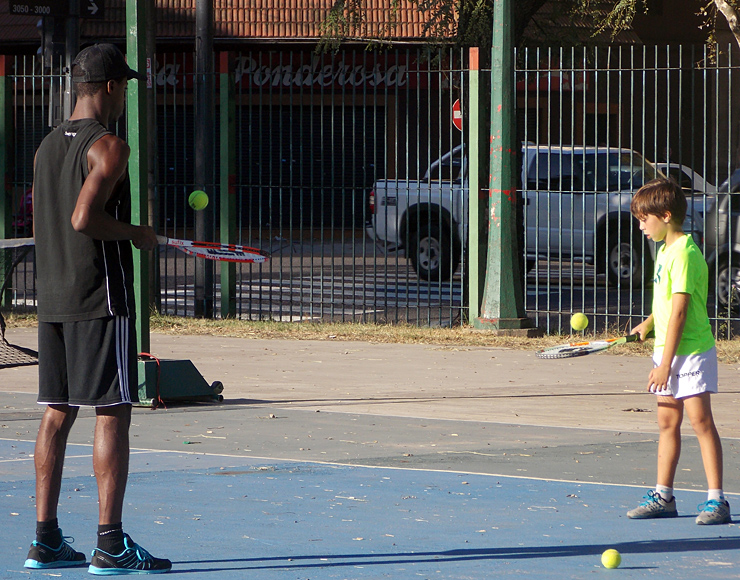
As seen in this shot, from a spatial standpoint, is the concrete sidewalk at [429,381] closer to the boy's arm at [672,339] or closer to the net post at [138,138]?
the net post at [138,138]

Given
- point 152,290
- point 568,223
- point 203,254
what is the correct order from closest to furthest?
point 203,254 → point 152,290 → point 568,223

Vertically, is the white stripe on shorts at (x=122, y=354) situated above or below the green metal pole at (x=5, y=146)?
below

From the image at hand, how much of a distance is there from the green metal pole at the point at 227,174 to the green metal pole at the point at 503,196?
3.09 meters

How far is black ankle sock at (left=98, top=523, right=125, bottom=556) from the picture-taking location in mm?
4562

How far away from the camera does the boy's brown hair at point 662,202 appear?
5.62 m

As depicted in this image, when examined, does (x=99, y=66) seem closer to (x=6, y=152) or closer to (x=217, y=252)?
(x=217, y=252)

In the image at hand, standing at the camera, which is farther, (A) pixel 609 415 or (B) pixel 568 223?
(B) pixel 568 223

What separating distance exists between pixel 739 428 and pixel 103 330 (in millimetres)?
4780

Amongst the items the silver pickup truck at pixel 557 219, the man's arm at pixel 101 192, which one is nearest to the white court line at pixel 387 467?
the man's arm at pixel 101 192

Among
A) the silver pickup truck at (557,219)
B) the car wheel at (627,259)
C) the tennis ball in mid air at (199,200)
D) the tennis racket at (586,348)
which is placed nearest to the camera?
the tennis racket at (586,348)

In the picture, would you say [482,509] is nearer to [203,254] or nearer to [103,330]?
[103,330]

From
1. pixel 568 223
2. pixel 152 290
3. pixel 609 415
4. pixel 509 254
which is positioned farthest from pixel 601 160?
pixel 609 415

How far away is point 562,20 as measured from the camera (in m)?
21.3

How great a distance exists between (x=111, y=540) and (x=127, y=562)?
0.34 feet
